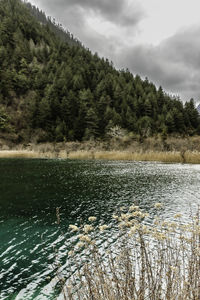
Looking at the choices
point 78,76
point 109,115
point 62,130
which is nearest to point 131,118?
point 109,115

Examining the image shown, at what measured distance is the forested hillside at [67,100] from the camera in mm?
60750

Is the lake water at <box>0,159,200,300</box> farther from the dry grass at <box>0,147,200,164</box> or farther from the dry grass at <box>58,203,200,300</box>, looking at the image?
the dry grass at <box>0,147,200,164</box>

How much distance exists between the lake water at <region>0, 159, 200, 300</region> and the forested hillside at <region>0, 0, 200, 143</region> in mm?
42168

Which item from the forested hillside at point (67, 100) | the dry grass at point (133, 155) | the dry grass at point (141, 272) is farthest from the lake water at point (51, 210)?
the forested hillside at point (67, 100)

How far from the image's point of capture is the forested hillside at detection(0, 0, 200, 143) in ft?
199

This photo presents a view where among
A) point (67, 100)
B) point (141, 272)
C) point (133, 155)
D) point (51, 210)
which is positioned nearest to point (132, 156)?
point (133, 155)

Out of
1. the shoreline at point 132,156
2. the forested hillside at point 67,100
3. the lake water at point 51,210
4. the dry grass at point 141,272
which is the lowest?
the lake water at point 51,210

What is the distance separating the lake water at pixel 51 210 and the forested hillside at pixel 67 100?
1660 inches

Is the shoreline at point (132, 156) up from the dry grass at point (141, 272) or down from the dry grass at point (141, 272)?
up

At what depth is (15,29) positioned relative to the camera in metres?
89.1

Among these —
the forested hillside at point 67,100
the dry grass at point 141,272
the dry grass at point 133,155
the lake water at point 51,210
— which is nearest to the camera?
the dry grass at point 141,272

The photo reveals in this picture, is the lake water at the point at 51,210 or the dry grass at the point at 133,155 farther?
the dry grass at the point at 133,155

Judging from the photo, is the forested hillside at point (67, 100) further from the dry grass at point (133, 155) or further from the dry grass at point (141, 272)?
the dry grass at point (141, 272)

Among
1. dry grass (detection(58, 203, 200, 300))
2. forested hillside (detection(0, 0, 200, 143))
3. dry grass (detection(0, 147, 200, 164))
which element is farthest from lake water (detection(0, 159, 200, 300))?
forested hillside (detection(0, 0, 200, 143))
